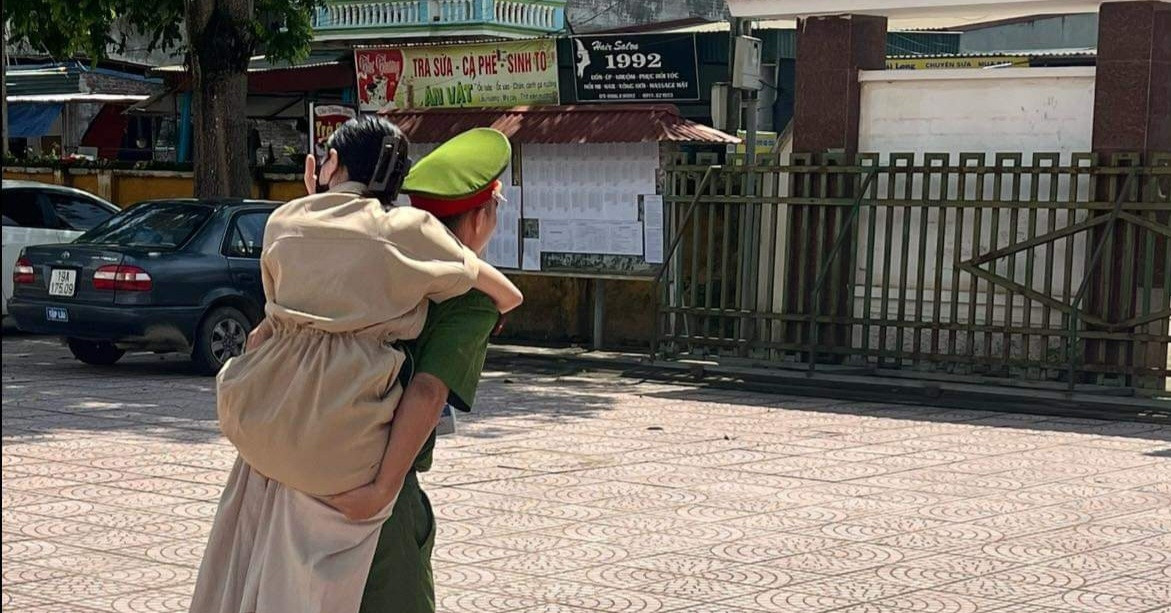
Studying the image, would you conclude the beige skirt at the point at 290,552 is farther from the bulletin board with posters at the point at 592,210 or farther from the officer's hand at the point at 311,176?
the bulletin board with posters at the point at 592,210

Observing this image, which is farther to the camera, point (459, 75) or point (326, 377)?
point (459, 75)

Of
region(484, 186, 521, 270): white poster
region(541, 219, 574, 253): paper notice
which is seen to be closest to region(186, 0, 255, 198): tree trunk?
region(484, 186, 521, 270): white poster

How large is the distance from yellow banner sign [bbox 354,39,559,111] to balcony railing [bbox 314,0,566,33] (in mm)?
5598

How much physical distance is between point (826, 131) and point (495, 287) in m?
11.5

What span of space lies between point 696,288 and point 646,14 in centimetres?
1813

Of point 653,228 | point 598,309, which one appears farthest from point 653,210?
point 598,309

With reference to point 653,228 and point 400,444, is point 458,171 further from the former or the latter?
point 653,228

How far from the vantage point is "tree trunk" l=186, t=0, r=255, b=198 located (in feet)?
56.7

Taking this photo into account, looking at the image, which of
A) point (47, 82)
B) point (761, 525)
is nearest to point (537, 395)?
point (761, 525)

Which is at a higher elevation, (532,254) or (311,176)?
(311,176)

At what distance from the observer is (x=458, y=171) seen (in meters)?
3.50

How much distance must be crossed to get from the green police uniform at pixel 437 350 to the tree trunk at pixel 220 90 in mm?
14292

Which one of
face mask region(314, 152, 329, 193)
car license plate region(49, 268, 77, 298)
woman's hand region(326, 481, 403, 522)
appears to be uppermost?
face mask region(314, 152, 329, 193)

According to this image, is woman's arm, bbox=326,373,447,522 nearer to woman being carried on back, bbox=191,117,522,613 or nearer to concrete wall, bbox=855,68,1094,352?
woman being carried on back, bbox=191,117,522,613
